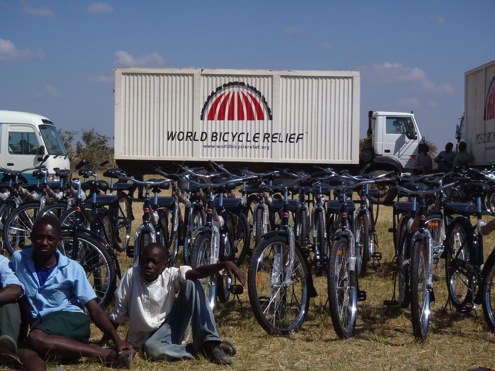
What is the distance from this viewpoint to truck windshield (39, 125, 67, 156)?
17.1 m

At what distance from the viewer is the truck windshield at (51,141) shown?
17078mm

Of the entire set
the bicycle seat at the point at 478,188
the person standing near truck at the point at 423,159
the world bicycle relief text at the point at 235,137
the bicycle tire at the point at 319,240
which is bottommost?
the bicycle tire at the point at 319,240

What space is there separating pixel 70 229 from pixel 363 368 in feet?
8.69

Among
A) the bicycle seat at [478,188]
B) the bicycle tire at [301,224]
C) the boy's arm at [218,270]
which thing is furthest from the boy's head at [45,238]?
the bicycle tire at [301,224]

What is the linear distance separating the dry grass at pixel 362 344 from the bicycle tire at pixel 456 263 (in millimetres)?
163

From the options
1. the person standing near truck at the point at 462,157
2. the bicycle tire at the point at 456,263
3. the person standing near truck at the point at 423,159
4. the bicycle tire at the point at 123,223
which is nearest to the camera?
the bicycle tire at the point at 456,263

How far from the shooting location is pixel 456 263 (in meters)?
6.59

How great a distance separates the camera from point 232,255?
7.61m

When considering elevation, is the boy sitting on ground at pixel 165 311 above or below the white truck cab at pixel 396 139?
below

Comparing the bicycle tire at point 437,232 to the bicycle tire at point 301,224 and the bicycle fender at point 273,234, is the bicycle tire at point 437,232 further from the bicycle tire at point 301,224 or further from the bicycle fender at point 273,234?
the bicycle tire at point 301,224

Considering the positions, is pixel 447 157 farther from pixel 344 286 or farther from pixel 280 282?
pixel 280 282

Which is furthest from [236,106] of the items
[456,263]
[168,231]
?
[456,263]

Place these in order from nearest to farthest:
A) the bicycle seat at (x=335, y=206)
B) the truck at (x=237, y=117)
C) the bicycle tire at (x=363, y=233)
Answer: the bicycle seat at (x=335, y=206)
the bicycle tire at (x=363, y=233)
the truck at (x=237, y=117)

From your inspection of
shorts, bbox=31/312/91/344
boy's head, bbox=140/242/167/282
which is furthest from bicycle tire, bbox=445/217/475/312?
shorts, bbox=31/312/91/344
